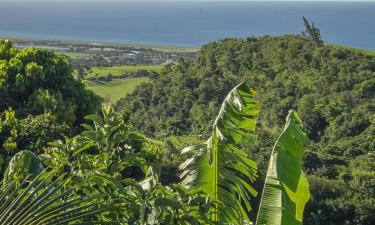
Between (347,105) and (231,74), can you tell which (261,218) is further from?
(231,74)

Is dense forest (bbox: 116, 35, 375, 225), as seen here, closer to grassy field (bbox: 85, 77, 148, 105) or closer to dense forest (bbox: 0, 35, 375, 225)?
dense forest (bbox: 0, 35, 375, 225)

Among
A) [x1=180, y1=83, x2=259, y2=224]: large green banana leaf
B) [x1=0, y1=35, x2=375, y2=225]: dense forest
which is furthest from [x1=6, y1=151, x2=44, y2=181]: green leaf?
[x1=180, y1=83, x2=259, y2=224]: large green banana leaf

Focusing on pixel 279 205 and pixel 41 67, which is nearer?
pixel 279 205

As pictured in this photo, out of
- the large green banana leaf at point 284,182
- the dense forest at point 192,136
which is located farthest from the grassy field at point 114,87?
the large green banana leaf at point 284,182

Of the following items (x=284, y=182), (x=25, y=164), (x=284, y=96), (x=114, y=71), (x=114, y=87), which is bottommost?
(x=114, y=87)

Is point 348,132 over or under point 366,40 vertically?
under

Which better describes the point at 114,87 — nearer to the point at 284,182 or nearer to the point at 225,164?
the point at 225,164

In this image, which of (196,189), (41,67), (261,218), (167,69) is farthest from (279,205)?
(167,69)

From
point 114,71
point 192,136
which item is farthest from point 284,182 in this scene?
point 114,71
